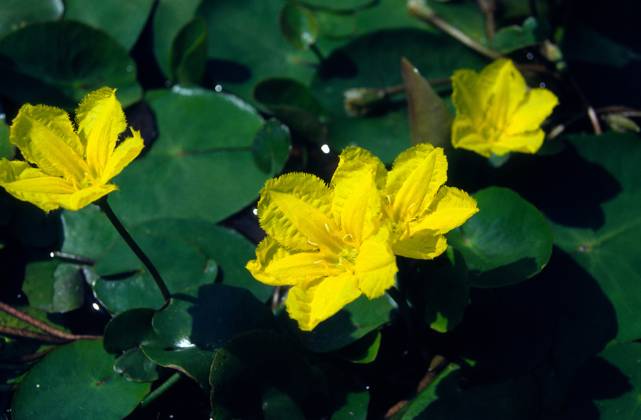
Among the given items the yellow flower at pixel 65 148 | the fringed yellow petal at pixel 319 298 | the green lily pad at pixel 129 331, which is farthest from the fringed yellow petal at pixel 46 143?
the fringed yellow petal at pixel 319 298

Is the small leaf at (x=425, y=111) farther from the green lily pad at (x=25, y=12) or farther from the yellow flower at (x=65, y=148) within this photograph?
the green lily pad at (x=25, y=12)

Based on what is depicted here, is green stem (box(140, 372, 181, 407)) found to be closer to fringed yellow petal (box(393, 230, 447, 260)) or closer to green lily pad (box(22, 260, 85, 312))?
green lily pad (box(22, 260, 85, 312))

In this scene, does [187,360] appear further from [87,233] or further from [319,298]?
[87,233]

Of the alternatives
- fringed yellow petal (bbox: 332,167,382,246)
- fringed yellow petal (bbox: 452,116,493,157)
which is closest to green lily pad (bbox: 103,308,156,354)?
fringed yellow petal (bbox: 332,167,382,246)

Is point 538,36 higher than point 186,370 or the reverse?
higher

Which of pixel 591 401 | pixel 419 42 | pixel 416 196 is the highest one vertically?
pixel 416 196

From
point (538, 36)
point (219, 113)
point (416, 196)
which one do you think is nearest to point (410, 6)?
point (538, 36)

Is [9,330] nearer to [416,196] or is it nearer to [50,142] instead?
[50,142]
